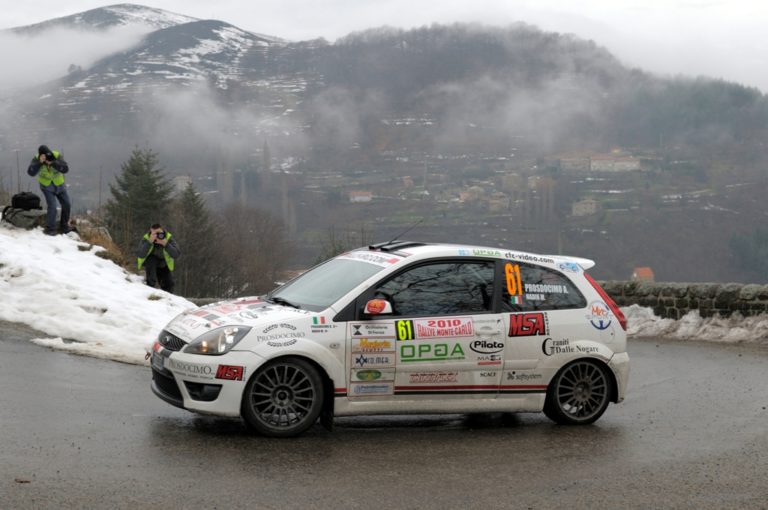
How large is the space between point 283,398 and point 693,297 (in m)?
11.7

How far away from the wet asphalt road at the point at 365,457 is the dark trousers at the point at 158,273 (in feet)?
27.6

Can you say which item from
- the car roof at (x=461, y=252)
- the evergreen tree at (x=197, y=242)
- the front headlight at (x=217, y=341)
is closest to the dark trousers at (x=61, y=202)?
the car roof at (x=461, y=252)

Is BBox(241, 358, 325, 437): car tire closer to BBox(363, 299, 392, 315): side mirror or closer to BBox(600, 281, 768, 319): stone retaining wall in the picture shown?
BBox(363, 299, 392, 315): side mirror

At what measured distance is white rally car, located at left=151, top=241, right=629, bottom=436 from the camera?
305 inches

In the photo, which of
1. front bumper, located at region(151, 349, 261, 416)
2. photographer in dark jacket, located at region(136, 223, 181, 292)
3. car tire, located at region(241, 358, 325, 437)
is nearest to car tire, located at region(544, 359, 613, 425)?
car tire, located at region(241, 358, 325, 437)

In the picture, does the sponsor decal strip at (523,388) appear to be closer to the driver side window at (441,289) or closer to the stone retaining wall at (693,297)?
the driver side window at (441,289)

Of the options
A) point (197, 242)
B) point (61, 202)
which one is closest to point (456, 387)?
point (61, 202)

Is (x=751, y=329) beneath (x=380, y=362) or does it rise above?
beneath

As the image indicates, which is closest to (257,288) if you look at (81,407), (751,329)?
(751,329)

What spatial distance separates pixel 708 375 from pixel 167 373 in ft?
23.7

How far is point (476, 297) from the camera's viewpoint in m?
8.61

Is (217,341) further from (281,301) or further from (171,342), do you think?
(281,301)

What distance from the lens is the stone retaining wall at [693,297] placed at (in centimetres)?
1684

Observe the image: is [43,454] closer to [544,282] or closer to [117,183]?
[544,282]
